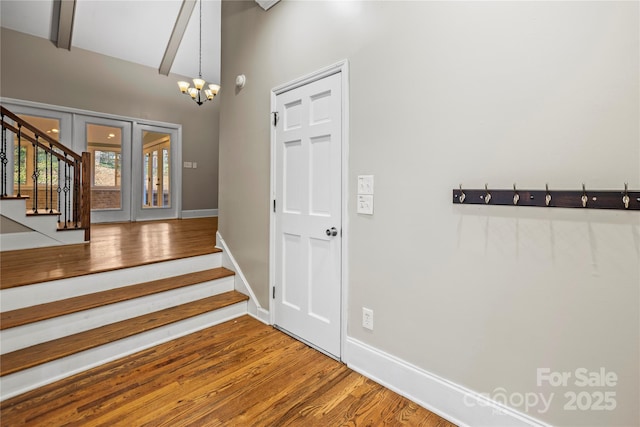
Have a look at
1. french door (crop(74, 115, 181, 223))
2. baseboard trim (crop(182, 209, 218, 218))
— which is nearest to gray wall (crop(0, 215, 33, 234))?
french door (crop(74, 115, 181, 223))

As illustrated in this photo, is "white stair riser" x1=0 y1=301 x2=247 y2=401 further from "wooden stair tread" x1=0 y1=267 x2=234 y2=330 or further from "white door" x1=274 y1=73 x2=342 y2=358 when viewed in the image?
"white door" x1=274 y1=73 x2=342 y2=358

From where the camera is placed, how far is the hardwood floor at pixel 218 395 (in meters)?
1.63

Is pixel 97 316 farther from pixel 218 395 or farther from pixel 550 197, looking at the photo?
pixel 550 197

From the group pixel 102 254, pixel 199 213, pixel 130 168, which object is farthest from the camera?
pixel 199 213

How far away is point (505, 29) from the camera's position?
1.42 metres

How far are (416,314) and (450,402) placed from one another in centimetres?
48

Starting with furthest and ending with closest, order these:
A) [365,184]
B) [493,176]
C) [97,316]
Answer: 1. [97,316]
2. [365,184]
3. [493,176]

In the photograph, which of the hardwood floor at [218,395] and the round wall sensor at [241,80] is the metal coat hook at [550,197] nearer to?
the hardwood floor at [218,395]

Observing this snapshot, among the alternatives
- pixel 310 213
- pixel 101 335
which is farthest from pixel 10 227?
pixel 310 213

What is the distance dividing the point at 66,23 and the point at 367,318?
261 inches

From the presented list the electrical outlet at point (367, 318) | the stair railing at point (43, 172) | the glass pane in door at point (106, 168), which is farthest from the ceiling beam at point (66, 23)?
the electrical outlet at point (367, 318)

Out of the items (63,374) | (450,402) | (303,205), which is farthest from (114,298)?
(450,402)

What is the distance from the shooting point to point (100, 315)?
2.33 meters

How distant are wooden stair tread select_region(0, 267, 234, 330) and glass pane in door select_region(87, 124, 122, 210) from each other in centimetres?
427
